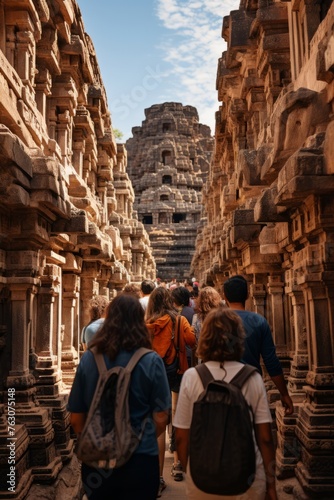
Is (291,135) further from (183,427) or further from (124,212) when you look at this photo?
(124,212)

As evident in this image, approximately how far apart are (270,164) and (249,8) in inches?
212

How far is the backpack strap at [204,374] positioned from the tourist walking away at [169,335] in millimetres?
2456

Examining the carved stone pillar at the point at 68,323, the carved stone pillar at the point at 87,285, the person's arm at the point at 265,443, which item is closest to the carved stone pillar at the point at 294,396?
the person's arm at the point at 265,443

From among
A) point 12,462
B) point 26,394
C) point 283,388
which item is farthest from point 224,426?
point 26,394

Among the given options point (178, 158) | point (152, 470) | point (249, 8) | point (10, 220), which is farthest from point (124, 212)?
point (178, 158)

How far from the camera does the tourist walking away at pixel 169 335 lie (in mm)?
5320

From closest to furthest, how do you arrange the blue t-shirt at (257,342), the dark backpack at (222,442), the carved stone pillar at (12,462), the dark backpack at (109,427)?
the dark backpack at (222,442)
the dark backpack at (109,427)
the blue t-shirt at (257,342)
the carved stone pillar at (12,462)

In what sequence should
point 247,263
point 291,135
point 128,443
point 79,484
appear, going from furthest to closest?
point 247,263 < point 79,484 < point 291,135 < point 128,443

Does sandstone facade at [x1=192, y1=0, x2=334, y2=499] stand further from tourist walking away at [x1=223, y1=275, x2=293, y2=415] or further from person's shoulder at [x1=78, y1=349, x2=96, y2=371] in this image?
person's shoulder at [x1=78, y1=349, x2=96, y2=371]

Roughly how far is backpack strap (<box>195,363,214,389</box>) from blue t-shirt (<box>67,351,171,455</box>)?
263 mm

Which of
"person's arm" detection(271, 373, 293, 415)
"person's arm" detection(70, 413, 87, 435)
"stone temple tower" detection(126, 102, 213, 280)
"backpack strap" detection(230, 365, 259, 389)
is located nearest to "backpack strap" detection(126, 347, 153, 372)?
"person's arm" detection(70, 413, 87, 435)

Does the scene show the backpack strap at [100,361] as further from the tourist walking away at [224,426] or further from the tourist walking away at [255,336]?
the tourist walking away at [255,336]

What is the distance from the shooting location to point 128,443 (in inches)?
108

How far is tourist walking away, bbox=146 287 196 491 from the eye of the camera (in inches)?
209
